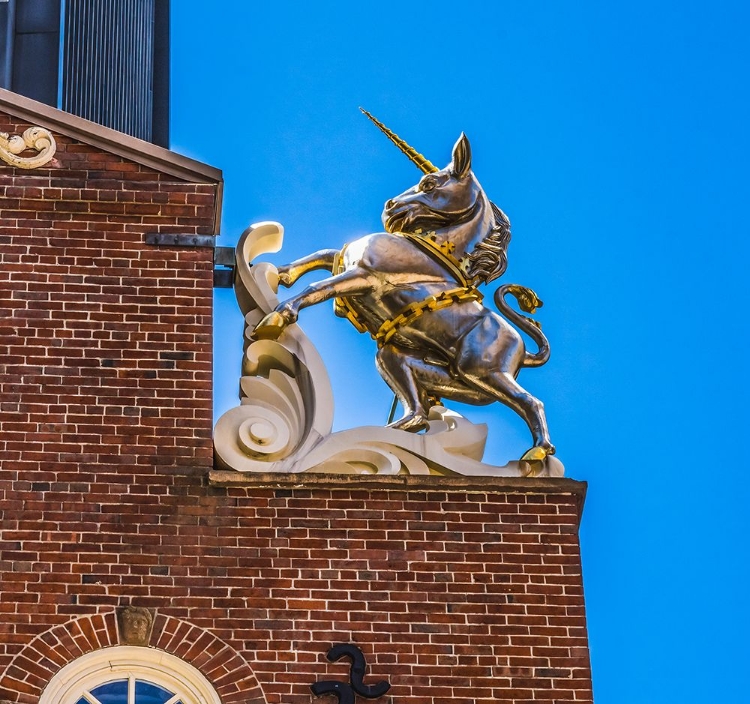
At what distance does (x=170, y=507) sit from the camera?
14969 millimetres

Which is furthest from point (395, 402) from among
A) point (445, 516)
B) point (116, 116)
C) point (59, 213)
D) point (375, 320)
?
point (116, 116)

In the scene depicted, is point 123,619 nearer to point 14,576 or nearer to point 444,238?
point 14,576

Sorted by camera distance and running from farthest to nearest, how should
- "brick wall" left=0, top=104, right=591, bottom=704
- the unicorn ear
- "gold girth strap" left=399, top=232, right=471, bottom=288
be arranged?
the unicorn ear → "gold girth strap" left=399, top=232, right=471, bottom=288 → "brick wall" left=0, top=104, right=591, bottom=704

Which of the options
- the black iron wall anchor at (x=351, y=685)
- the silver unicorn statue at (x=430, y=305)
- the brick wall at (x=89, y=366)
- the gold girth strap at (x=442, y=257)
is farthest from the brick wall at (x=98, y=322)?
the black iron wall anchor at (x=351, y=685)

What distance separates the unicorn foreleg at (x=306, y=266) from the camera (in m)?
16.6

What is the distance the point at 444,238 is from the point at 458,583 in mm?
3105

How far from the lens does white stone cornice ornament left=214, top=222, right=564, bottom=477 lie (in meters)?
15.4

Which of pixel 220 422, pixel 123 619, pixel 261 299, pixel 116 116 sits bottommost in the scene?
pixel 123 619

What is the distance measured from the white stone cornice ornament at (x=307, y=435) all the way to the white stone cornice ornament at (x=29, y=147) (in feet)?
6.23

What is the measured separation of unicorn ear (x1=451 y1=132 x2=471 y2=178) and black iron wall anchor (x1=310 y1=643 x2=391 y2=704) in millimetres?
4242

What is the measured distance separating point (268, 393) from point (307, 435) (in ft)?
1.58

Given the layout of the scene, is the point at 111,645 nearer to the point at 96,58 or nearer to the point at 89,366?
the point at 89,366

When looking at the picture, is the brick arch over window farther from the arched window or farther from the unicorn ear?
the unicorn ear

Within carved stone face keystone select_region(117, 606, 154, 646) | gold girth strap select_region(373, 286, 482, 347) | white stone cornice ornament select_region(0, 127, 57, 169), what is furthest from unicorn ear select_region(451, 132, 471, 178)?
carved stone face keystone select_region(117, 606, 154, 646)
